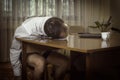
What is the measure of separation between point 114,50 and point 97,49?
248 millimetres

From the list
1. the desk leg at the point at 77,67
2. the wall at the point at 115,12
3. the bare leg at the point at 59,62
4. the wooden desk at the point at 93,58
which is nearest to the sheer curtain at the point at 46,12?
the wall at the point at 115,12

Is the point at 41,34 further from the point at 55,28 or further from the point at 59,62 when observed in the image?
the point at 59,62

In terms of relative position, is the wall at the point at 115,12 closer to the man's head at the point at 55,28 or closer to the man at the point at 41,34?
the man at the point at 41,34

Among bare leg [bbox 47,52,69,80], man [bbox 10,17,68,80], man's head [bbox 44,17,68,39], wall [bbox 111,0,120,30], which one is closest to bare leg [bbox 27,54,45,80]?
man [bbox 10,17,68,80]

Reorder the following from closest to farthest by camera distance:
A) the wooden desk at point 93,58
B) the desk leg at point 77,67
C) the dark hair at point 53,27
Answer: the wooden desk at point 93,58 < the desk leg at point 77,67 < the dark hair at point 53,27

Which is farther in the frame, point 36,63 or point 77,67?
point 36,63

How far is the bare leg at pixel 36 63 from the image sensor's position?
6.31 ft

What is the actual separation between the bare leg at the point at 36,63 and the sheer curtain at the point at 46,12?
5.24 feet

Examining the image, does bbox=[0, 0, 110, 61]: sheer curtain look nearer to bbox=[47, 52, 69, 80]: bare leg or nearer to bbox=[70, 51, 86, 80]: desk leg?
bbox=[47, 52, 69, 80]: bare leg

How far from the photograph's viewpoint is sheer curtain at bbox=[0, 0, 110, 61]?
3752mm

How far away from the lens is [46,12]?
404 centimetres

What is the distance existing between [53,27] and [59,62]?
1.20 ft

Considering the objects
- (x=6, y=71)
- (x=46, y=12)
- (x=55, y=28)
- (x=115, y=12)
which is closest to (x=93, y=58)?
(x=55, y=28)

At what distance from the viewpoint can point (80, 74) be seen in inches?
71.4
